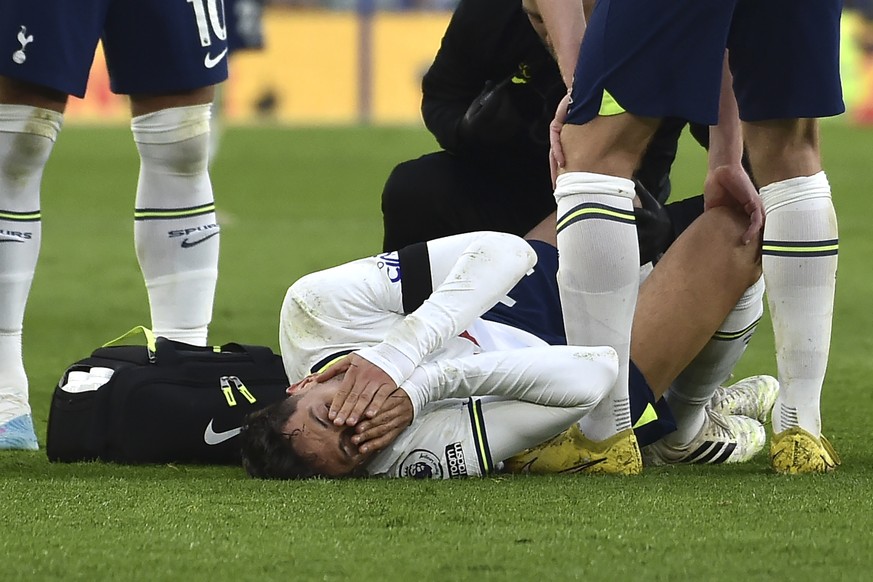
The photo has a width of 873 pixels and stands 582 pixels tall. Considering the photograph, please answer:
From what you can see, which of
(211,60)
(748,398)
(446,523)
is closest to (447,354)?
(446,523)

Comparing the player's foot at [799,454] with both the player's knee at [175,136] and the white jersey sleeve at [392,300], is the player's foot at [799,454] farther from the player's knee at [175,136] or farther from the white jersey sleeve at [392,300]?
the player's knee at [175,136]

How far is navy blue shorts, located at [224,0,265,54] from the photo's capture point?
27.8 ft

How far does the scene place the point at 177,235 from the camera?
11.0 feet

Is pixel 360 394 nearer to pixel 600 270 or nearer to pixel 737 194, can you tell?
pixel 600 270

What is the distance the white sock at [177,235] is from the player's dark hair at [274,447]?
86 cm

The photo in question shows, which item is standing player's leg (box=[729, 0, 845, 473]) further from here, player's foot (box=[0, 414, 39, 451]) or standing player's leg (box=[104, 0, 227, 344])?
player's foot (box=[0, 414, 39, 451])

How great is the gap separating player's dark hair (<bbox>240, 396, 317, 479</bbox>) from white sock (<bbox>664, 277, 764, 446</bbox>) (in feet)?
2.36

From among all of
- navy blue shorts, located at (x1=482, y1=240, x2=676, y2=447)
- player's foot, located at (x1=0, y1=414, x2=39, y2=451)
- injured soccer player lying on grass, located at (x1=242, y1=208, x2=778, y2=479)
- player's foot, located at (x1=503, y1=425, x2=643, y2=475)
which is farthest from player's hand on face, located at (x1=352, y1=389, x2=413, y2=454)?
player's foot, located at (x1=0, y1=414, x2=39, y2=451)

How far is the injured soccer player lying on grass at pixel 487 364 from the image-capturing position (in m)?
2.49

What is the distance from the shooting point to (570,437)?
2.64 m

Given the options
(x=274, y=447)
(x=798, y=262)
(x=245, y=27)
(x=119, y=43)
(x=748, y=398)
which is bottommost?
(x=245, y=27)

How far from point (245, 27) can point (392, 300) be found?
6.87 meters

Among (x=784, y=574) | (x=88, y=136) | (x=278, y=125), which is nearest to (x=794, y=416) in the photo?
(x=784, y=574)

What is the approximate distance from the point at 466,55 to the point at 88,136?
13.0 meters
